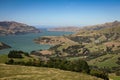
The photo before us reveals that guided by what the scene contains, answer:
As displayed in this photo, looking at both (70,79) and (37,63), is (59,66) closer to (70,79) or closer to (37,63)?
(37,63)

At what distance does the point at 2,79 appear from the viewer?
60219 millimetres

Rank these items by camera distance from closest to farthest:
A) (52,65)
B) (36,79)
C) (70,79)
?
1. (36,79)
2. (70,79)
3. (52,65)

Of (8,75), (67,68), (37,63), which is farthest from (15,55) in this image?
(8,75)

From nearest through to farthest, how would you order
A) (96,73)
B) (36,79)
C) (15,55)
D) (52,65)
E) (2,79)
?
(2,79), (36,79), (96,73), (52,65), (15,55)

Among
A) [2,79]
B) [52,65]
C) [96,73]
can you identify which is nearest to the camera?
[2,79]

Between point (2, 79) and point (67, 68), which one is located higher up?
point (2, 79)

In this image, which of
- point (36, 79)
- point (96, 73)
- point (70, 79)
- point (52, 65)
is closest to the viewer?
point (36, 79)

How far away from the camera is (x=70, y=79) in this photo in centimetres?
6925

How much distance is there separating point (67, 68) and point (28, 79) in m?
43.7

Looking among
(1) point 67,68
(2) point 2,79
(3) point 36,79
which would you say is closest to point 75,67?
(1) point 67,68

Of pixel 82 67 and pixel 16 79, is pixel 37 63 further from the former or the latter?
pixel 16 79

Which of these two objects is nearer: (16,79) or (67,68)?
(16,79)

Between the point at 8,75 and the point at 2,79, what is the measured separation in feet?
22.9

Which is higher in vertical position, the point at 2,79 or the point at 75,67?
the point at 2,79
